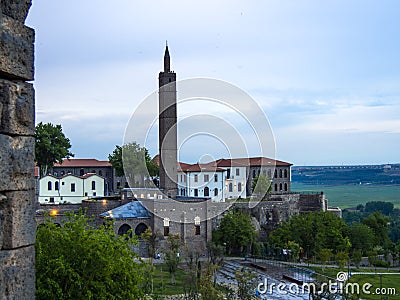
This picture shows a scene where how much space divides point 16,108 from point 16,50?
51 cm

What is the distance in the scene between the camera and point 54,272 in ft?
47.3

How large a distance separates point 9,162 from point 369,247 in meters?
51.8

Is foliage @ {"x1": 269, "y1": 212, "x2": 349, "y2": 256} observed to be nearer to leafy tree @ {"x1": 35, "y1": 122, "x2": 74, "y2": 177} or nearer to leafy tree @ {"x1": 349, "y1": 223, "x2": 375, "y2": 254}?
leafy tree @ {"x1": 349, "y1": 223, "x2": 375, "y2": 254}

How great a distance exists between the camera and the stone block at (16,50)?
486 cm

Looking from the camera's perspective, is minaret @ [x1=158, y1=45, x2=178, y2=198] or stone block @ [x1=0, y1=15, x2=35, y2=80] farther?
minaret @ [x1=158, y1=45, x2=178, y2=198]

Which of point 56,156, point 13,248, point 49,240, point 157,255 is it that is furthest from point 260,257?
point 13,248

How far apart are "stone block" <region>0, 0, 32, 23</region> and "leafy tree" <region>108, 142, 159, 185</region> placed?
217 feet

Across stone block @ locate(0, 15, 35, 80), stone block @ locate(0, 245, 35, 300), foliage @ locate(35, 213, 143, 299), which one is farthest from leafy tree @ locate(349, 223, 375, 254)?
stone block @ locate(0, 15, 35, 80)

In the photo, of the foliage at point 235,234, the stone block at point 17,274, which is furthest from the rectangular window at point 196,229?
the stone block at point 17,274

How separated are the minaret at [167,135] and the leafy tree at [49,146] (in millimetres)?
10874

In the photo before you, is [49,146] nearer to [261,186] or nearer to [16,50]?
[261,186]

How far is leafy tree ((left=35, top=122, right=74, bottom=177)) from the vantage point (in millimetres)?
61844

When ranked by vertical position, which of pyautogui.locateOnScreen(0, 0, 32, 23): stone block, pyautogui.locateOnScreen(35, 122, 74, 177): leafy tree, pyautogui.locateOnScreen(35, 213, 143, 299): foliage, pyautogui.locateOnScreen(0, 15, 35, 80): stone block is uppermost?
pyautogui.locateOnScreen(35, 122, 74, 177): leafy tree

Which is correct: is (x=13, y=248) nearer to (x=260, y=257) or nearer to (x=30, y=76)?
(x=30, y=76)
